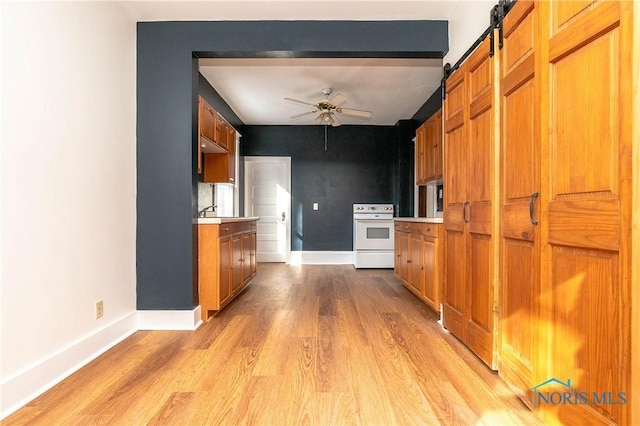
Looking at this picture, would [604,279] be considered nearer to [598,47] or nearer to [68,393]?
[598,47]

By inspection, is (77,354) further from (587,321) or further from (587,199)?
(587,199)

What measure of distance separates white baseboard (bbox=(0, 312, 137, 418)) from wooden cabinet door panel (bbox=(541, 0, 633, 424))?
245 cm

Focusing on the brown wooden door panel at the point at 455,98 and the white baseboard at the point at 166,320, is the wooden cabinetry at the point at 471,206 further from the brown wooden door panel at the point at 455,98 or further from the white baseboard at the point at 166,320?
the white baseboard at the point at 166,320

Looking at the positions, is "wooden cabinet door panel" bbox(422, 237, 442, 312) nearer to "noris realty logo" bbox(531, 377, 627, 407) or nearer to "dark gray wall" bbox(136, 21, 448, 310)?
"noris realty logo" bbox(531, 377, 627, 407)

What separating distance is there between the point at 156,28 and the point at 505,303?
10.6 ft

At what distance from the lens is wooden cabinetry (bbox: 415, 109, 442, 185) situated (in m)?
4.14

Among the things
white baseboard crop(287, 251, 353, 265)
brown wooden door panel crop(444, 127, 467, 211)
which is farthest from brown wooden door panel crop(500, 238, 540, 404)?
white baseboard crop(287, 251, 353, 265)

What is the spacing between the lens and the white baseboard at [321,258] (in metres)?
6.19

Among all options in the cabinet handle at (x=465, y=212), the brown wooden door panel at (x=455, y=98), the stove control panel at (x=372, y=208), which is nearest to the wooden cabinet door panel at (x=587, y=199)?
the cabinet handle at (x=465, y=212)

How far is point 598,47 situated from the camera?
1.23 m

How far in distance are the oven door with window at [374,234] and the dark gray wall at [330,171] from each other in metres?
0.65

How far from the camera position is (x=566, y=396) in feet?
4.54

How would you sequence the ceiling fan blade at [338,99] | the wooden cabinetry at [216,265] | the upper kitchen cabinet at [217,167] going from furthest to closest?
the upper kitchen cabinet at [217,167] → the ceiling fan blade at [338,99] → the wooden cabinetry at [216,265]

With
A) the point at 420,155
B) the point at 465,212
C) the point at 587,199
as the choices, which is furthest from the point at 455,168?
the point at 420,155
